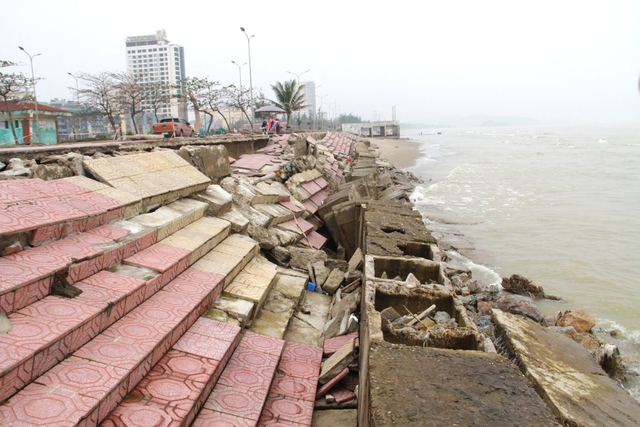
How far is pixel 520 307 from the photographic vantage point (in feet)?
17.4

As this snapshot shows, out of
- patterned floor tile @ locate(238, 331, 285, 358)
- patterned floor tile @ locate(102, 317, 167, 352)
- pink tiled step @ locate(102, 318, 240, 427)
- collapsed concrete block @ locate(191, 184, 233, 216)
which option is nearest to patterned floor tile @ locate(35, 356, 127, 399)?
pink tiled step @ locate(102, 318, 240, 427)

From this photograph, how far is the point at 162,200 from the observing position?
4270 mm

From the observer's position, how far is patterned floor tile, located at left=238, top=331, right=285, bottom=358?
10.2ft

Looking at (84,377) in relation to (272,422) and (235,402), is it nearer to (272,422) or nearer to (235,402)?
(235,402)

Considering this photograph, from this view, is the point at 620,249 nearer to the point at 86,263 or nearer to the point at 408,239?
the point at 408,239

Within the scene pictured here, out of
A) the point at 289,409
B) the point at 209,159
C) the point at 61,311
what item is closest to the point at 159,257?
the point at 61,311

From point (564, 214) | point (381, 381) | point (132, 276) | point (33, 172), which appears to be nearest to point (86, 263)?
point (132, 276)

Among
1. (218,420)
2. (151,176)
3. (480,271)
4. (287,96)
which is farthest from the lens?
(287,96)

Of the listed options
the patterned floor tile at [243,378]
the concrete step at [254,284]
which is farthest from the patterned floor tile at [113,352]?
the concrete step at [254,284]

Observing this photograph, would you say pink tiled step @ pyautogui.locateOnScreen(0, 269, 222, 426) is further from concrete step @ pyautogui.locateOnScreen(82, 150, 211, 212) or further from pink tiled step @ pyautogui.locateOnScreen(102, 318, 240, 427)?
concrete step @ pyautogui.locateOnScreen(82, 150, 211, 212)

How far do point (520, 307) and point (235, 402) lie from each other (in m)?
4.14

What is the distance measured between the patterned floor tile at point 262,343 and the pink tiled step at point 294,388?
11 centimetres

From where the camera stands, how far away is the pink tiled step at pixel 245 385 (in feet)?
7.80

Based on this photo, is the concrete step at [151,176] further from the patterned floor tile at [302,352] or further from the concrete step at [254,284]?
the patterned floor tile at [302,352]
